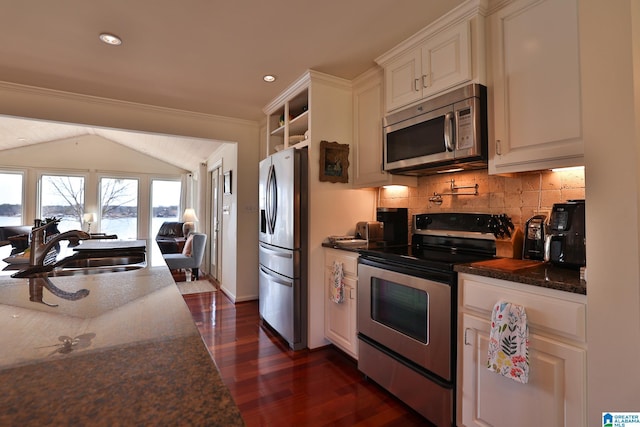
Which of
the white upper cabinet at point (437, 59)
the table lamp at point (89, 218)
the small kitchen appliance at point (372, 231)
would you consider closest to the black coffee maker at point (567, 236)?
the white upper cabinet at point (437, 59)

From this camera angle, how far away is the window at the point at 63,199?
22.0ft

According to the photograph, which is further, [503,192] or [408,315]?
[503,192]

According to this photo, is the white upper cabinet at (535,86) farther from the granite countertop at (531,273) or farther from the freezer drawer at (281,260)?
the freezer drawer at (281,260)

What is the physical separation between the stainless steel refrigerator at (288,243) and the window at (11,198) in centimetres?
654

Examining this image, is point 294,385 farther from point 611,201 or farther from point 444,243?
point 611,201

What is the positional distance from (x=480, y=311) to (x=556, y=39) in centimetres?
134

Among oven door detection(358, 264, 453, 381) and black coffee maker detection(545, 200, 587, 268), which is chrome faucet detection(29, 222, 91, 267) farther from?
black coffee maker detection(545, 200, 587, 268)

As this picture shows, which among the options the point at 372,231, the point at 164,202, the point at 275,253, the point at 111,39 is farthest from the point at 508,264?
the point at 164,202

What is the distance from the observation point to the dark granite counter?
1.22 m

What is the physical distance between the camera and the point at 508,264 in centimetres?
162

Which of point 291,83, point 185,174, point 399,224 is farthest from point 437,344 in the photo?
point 185,174

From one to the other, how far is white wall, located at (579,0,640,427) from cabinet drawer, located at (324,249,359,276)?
1.41 metres

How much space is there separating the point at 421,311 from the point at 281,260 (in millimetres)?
1411

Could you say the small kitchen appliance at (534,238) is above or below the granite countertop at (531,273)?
above
